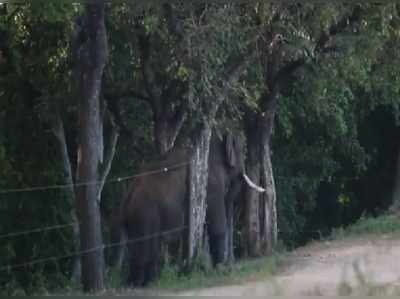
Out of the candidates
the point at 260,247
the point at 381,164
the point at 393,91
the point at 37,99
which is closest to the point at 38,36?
the point at 37,99

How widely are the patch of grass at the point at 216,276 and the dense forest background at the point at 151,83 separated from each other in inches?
83.4

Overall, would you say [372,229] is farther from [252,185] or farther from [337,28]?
[337,28]

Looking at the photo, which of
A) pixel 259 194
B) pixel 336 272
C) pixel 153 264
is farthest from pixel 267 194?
pixel 336 272

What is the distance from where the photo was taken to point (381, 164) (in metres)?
28.4

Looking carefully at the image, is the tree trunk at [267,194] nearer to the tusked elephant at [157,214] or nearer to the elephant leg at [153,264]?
the tusked elephant at [157,214]

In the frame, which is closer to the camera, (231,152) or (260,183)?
(231,152)

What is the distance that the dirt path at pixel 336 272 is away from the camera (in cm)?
1161

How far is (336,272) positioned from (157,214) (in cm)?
306

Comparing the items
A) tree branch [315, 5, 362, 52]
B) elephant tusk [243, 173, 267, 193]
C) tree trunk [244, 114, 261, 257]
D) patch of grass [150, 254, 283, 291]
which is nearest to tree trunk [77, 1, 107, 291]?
patch of grass [150, 254, 283, 291]

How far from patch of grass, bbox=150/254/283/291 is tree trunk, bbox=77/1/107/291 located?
0.87 m

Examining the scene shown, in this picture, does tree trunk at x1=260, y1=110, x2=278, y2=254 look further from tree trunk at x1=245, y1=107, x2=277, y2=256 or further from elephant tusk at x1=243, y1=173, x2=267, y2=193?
elephant tusk at x1=243, y1=173, x2=267, y2=193

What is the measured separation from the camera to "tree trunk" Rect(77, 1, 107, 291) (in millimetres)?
14125

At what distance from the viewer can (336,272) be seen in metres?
14.0

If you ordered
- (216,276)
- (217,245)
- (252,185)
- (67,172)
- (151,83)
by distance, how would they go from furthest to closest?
1. (67,172)
2. (252,185)
3. (217,245)
4. (151,83)
5. (216,276)
